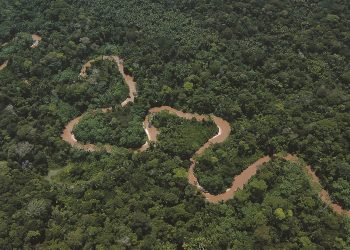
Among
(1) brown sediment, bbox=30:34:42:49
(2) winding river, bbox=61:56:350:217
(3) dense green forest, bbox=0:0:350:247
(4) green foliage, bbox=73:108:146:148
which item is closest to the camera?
(3) dense green forest, bbox=0:0:350:247

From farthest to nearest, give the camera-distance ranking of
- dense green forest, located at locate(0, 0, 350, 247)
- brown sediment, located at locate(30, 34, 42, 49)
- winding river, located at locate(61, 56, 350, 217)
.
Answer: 1. brown sediment, located at locate(30, 34, 42, 49)
2. winding river, located at locate(61, 56, 350, 217)
3. dense green forest, located at locate(0, 0, 350, 247)

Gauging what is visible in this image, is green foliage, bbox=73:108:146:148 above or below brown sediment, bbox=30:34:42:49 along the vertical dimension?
below

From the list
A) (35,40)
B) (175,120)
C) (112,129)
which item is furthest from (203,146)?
(35,40)

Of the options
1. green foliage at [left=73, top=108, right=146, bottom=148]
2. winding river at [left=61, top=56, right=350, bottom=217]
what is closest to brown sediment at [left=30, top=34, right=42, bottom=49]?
winding river at [left=61, top=56, right=350, bottom=217]

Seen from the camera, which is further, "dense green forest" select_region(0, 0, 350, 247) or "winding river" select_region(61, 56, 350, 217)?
"winding river" select_region(61, 56, 350, 217)

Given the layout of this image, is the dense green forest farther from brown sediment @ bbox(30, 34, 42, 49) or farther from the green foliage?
brown sediment @ bbox(30, 34, 42, 49)

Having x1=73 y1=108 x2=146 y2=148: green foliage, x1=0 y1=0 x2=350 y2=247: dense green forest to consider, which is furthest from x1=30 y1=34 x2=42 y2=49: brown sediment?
x1=73 y1=108 x2=146 y2=148: green foliage

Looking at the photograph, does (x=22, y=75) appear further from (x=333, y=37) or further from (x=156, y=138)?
(x=333, y=37)

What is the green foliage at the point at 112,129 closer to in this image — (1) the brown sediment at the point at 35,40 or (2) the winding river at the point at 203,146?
(2) the winding river at the point at 203,146

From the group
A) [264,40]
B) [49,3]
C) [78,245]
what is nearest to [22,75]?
[49,3]

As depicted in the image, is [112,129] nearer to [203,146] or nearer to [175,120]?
[175,120]
